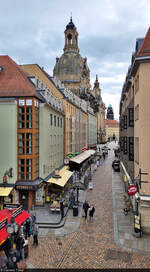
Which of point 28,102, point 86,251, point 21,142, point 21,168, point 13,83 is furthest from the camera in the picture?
point 13,83

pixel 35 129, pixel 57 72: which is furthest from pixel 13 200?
pixel 57 72

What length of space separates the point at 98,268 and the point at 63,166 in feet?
74.1

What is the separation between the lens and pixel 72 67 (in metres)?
73.3

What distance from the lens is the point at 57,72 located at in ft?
246

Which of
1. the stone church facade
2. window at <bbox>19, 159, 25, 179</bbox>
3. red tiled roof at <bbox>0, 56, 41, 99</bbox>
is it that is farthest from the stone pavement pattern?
the stone church facade

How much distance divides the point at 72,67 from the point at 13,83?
54046 mm

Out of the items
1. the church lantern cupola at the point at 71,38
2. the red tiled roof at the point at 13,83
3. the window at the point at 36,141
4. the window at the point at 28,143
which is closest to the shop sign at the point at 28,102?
the red tiled roof at the point at 13,83

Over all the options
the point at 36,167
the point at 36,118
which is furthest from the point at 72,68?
the point at 36,167

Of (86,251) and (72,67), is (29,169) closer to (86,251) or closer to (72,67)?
(86,251)

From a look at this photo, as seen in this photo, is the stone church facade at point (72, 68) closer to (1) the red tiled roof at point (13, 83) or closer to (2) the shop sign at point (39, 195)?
(1) the red tiled roof at point (13, 83)

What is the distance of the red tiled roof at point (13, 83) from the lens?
70.3 feet

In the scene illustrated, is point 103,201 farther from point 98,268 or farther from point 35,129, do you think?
point 98,268

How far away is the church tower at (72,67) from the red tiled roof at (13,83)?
45.0 meters

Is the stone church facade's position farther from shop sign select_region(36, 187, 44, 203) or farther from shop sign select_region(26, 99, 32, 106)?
shop sign select_region(36, 187, 44, 203)
